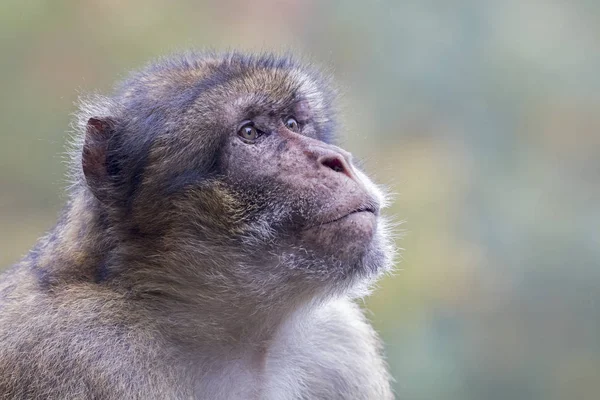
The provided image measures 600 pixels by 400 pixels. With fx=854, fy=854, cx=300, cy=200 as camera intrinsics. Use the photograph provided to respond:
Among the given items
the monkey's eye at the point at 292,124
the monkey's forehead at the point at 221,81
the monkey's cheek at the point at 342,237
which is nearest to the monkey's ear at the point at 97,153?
the monkey's forehead at the point at 221,81

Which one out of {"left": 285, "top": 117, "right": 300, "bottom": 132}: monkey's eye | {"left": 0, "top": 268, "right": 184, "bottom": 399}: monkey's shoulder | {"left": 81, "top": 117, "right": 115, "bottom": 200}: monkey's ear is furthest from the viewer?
{"left": 285, "top": 117, "right": 300, "bottom": 132}: monkey's eye

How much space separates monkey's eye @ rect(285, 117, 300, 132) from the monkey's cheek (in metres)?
0.52

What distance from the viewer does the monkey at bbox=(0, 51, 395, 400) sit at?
8.77ft

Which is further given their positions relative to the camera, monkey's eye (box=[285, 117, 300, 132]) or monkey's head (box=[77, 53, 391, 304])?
monkey's eye (box=[285, 117, 300, 132])

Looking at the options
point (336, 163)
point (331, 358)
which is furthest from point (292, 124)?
point (331, 358)

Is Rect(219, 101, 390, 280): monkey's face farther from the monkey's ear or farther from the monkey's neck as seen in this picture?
the monkey's ear

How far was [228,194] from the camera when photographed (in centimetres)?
279

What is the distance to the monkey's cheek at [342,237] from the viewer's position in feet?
8.91

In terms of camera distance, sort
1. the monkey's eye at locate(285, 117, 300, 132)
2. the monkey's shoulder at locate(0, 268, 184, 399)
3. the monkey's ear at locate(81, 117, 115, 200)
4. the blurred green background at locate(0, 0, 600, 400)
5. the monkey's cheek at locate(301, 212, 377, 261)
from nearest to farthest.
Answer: the monkey's shoulder at locate(0, 268, 184, 399), the monkey's cheek at locate(301, 212, 377, 261), the monkey's ear at locate(81, 117, 115, 200), the monkey's eye at locate(285, 117, 300, 132), the blurred green background at locate(0, 0, 600, 400)

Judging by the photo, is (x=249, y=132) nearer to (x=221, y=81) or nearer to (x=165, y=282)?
(x=221, y=81)

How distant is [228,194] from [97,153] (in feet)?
1.65

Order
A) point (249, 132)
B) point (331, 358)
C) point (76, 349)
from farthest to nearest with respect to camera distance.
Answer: point (331, 358) < point (249, 132) < point (76, 349)

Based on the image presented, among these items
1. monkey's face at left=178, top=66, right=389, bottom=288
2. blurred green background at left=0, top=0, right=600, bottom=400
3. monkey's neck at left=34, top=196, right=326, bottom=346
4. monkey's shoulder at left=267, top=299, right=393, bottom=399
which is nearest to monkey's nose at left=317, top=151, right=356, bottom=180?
monkey's face at left=178, top=66, right=389, bottom=288

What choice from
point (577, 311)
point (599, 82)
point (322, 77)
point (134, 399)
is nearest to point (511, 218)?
point (577, 311)
